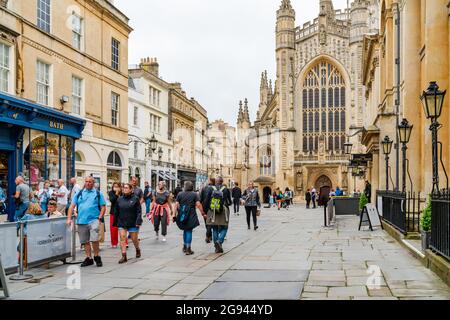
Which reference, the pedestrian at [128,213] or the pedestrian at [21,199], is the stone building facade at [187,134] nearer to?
the pedestrian at [21,199]

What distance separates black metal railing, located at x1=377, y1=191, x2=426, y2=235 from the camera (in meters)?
12.3

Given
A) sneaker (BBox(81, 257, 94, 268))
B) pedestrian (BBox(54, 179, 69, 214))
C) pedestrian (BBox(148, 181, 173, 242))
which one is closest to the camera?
sneaker (BBox(81, 257, 94, 268))

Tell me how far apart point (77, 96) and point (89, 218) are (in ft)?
44.1

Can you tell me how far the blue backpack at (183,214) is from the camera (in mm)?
11641

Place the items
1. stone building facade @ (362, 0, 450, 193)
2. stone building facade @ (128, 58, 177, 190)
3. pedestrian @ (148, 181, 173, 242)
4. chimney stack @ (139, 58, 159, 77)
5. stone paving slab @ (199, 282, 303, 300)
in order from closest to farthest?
stone paving slab @ (199, 282, 303, 300) < stone building facade @ (362, 0, 450, 193) < pedestrian @ (148, 181, 173, 242) < stone building facade @ (128, 58, 177, 190) < chimney stack @ (139, 58, 159, 77)

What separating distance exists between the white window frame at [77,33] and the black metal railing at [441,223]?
17662 millimetres

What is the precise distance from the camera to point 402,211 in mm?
12844

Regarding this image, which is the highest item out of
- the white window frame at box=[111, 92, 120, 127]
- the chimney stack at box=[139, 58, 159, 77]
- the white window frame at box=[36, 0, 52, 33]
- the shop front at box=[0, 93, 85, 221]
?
the chimney stack at box=[139, 58, 159, 77]

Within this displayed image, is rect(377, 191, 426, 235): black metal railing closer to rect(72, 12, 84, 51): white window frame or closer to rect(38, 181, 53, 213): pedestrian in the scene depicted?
rect(38, 181, 53, 213): pedestrian

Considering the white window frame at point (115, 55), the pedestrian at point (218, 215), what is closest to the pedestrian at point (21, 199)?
the pedestrian at point (218, 215)

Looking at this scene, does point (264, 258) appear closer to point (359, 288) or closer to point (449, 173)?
point (359, 288)

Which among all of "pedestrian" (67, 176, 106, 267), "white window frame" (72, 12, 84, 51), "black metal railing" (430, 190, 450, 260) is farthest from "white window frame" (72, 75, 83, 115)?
"black metal railing" (430, 190, 450, 260)

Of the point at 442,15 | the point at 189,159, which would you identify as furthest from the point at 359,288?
the point at 189,159

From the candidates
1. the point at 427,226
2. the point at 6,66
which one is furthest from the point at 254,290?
the point at 6,66
